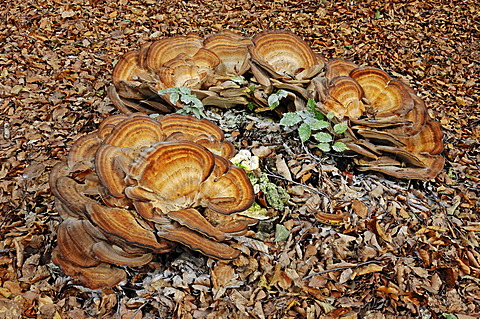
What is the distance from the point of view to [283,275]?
3338 mm

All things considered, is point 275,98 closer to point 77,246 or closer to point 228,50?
point 228,50

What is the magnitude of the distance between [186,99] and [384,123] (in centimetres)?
194

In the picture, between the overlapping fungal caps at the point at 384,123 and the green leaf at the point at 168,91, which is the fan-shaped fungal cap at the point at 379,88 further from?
the green leaf at the point at 168,91

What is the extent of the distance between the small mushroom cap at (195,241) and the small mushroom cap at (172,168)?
30 centimetres

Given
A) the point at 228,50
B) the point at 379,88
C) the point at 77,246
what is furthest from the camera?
the point at 228,50

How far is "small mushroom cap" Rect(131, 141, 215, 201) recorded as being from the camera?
9.80ft

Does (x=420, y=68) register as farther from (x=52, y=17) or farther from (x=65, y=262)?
(x=52, y=17)

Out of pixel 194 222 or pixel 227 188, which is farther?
pixel 227 188

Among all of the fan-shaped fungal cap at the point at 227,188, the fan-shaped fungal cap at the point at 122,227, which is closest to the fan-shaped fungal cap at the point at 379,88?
the fan-shaped fungal cap at the point at 227,188

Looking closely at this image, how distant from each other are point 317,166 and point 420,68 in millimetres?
3601

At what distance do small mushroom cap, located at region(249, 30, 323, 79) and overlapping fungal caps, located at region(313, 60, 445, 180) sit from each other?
409mm

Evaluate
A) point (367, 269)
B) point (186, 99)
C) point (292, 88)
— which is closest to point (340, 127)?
point (292, 88)

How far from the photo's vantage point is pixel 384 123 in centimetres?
381

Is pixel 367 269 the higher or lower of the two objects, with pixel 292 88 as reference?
lower
